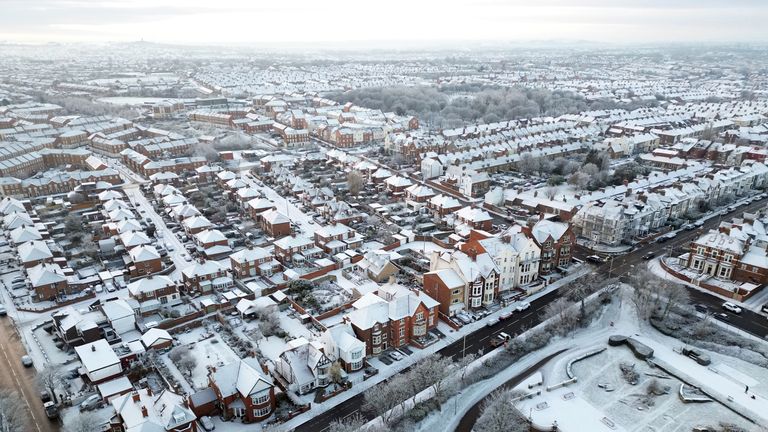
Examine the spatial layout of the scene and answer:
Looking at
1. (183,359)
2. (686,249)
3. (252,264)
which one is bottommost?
(686,249)

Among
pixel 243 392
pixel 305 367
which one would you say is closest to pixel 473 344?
pixel 305 367

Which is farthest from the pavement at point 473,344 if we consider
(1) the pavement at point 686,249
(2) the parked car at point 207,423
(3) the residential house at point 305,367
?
(1) the pavement at point 686,249

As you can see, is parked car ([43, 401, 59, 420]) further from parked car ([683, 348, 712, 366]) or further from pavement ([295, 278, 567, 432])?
parked car ([683, 348, 712, 366])

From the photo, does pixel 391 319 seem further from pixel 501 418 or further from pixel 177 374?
pixel 177 374

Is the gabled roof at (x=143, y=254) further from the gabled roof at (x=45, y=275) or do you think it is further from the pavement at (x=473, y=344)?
the pavement at (x=473, y=344)

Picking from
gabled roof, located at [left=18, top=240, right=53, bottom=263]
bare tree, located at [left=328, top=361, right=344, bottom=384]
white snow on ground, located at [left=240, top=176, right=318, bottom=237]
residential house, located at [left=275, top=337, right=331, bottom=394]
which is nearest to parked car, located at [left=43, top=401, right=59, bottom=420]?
residential house, located at [left=275, top=337, right=331, bottom=394]

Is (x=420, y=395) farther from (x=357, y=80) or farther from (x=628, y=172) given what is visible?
(x=357, y=80)
